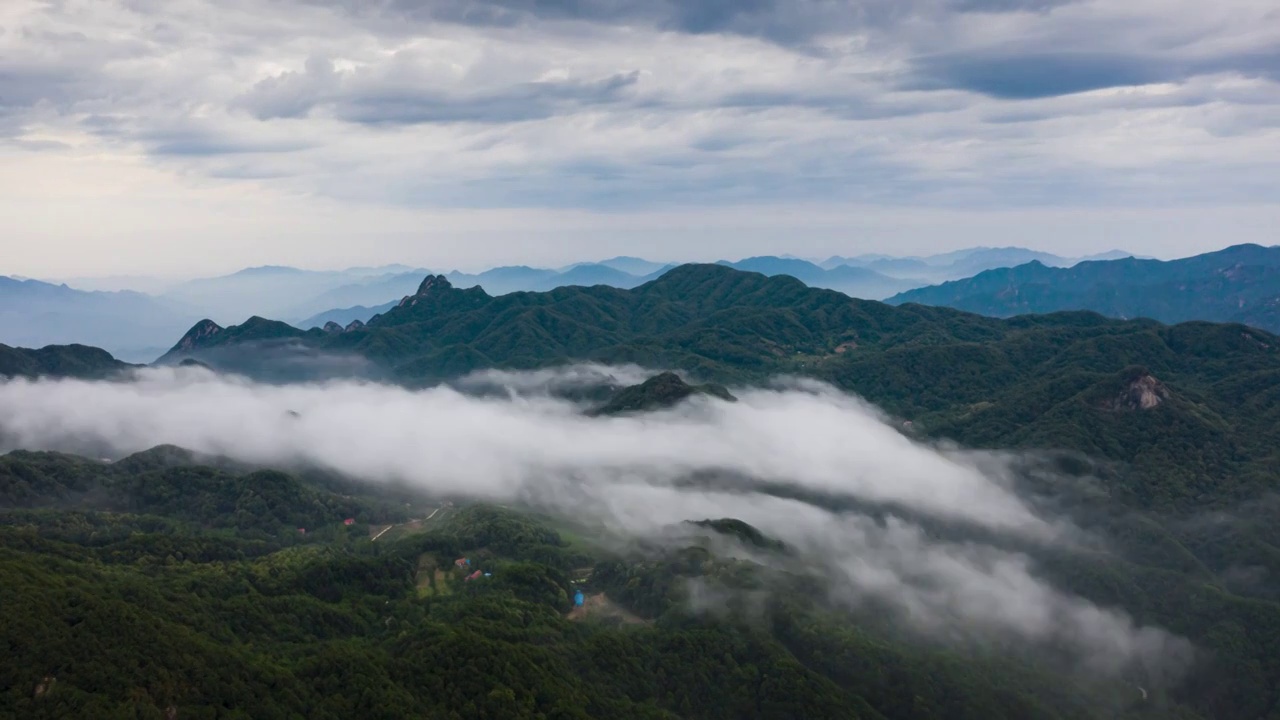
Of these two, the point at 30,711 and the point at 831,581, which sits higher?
the point at 30,711

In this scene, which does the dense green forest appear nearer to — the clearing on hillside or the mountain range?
the mountain range

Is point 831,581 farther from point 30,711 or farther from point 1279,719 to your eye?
point 30,711

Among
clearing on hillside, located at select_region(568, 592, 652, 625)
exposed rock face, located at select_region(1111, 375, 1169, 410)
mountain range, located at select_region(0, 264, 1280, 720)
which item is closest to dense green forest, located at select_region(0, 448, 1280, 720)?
mountain range, located at select_region(0, 264, 1280, 720)

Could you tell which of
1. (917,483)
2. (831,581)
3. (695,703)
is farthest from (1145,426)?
(695,703)

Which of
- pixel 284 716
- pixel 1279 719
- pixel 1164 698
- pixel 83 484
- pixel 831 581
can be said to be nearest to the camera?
pixel 284 716

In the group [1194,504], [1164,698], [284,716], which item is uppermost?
[284,716]

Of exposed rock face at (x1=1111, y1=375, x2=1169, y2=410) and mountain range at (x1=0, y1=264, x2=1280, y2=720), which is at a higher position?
exposed rock face at (x1=1111, y1=375, x2=1169, y2=410)

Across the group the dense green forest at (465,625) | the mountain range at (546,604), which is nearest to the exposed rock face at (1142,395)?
the mountain range at (546,604)
